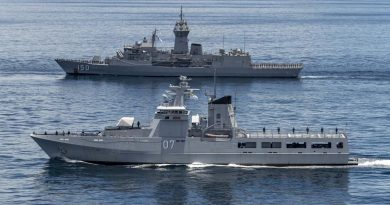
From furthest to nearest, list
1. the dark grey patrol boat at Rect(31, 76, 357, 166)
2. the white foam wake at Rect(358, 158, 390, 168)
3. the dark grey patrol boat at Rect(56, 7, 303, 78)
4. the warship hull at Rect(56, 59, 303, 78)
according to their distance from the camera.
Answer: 1. the dark grey patrol boat at Rect(56, 7, 303, 78)
2. the warship hull at Rect(56, 59, 303, 78)
3. the white foam wake at Rect(358, 158, 390, 168)
4. the dark grey patrol boat at Rect(31, 76, 357, 166)

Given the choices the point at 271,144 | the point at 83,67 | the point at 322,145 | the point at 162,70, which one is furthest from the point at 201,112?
the point at 83,67

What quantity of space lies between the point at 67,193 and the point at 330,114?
4495 centimetres

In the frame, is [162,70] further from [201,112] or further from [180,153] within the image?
[180,153]

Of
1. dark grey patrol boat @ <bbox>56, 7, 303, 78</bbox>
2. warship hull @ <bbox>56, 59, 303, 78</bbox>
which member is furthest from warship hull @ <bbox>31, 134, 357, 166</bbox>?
warship hull @ <bbox>56, 59, 303, 78</bbox>

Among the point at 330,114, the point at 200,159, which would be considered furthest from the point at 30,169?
the point at 330,114

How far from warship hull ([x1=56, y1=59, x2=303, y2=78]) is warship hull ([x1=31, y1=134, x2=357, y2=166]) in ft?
232

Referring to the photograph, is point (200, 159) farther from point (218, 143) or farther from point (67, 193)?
point (67, 193)

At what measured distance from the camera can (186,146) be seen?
3103 inches

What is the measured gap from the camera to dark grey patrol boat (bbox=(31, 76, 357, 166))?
78.8m

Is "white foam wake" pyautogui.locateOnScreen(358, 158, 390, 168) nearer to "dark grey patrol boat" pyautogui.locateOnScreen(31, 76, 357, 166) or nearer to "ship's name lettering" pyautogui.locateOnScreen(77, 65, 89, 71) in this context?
"dark grey patrol boat" pyautogui.locateOnScreen(31, 76, 357, 166)

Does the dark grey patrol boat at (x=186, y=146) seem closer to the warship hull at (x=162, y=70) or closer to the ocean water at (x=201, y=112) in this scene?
the ocean water at (x=201, y=112)

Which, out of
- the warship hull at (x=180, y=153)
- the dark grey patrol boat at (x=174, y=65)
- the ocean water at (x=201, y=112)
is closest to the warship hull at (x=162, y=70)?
the dark grey patrol boat at (x=174, y=65)

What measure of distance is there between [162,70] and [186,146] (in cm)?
7282

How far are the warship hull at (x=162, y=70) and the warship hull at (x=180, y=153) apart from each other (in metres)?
70.8
